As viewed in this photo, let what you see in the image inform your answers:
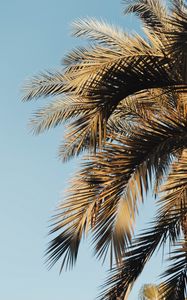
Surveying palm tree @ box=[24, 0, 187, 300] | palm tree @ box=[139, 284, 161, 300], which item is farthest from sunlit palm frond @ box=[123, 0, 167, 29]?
palm tree @ box=[139, 284, 161, 300]

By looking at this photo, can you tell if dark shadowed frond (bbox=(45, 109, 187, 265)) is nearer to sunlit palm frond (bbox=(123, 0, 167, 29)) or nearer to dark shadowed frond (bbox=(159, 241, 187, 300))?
dark shadowed frond (bbox=(159, 241, 187, 300))

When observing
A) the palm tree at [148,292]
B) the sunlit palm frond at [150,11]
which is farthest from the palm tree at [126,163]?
the palm tree at [148,292]

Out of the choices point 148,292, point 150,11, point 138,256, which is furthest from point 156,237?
point 148,292

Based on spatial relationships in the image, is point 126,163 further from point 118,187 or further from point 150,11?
point 150,11

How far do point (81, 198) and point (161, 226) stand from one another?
1.03m

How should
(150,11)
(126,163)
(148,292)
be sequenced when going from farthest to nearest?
1. (148,292)
2. (150,11)
3. (126,163)

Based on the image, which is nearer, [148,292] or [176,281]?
[176,281]

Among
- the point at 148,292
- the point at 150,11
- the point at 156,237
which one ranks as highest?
the point at 150,11

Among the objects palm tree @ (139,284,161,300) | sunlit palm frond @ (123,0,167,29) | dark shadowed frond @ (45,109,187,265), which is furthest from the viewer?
palm tree @ (139,284,161,300)

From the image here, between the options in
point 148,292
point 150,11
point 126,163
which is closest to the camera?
point 126,163

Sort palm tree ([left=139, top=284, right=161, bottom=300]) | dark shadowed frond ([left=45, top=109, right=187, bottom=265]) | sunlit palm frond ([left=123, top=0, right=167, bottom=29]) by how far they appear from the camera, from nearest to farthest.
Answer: dark shadowed frond ([left=45, top=109, right=187, bottom=265]) < sunlit palm frond ([left=123, top=0, right=167, bottom=29]) < palm tree ([left=139, top=284, right=161, bottom=300])

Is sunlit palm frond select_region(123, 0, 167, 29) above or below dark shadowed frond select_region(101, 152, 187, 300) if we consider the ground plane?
above

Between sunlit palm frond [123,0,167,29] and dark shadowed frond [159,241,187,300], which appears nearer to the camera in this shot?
dark shadowed frond [159,241,187,300]

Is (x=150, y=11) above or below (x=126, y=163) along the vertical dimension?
above
